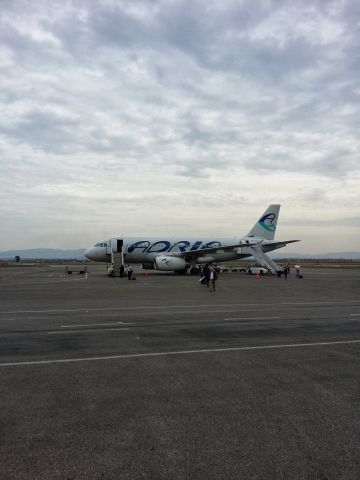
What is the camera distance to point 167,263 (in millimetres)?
44562

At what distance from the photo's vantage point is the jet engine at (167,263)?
4453 cm

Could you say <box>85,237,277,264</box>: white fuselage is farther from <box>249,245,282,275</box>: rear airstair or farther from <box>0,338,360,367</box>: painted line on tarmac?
<box>0,338,360,367</box>: painted line on tarmac

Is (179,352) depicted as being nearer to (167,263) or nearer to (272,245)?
(167,263)

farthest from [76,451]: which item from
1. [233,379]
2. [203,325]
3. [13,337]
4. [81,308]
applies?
[81,308]

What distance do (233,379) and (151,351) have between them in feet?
8.99

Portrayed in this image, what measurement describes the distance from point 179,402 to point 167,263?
38.5 m

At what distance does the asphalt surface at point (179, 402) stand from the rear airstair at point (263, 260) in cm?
3544

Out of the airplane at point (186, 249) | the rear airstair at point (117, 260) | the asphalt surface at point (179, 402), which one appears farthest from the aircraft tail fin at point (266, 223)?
the asphalt surface at point (179, 402)

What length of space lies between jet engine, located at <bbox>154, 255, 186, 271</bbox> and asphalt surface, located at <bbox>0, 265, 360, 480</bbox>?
31655 mm

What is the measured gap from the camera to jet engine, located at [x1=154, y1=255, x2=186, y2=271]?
44531 mm

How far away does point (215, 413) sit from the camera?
568cm

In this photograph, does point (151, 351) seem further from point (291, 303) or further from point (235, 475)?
point (291, 303)

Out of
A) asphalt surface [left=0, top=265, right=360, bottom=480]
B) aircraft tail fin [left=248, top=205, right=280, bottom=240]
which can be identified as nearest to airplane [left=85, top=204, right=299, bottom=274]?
aircraft tail fin [left=248, top=205, right=280, bottom=240]

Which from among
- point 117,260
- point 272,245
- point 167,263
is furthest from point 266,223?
point 117,260
